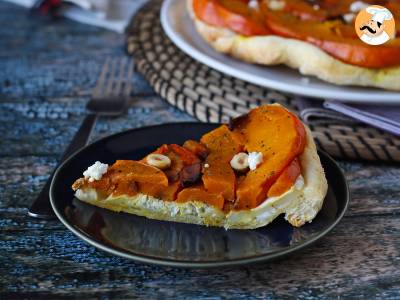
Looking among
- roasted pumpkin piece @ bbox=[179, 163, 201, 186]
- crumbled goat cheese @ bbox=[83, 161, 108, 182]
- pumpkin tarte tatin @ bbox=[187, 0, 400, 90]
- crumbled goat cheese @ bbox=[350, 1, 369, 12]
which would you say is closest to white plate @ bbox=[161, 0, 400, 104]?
pumpkin tarte tatin @ bbox=[187, 0, 400, 90]

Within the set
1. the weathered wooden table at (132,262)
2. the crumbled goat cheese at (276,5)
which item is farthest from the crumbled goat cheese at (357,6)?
the weathered wooden table at (132,262)

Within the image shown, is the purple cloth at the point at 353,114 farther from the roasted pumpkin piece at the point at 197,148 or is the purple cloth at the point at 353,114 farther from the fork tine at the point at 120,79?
the fork tine at the point at 120,79

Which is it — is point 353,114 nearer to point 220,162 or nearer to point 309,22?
point 309,22

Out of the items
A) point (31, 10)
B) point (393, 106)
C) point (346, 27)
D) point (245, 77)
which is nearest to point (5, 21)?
point (31, 10)

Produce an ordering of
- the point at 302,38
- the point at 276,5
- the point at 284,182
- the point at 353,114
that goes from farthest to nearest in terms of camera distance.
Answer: the point at 276,5, the point at 302,38, the point at 353,114, the point at 284,182

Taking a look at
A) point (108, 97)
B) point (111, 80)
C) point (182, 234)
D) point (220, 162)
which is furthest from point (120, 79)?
point (182, 234)
